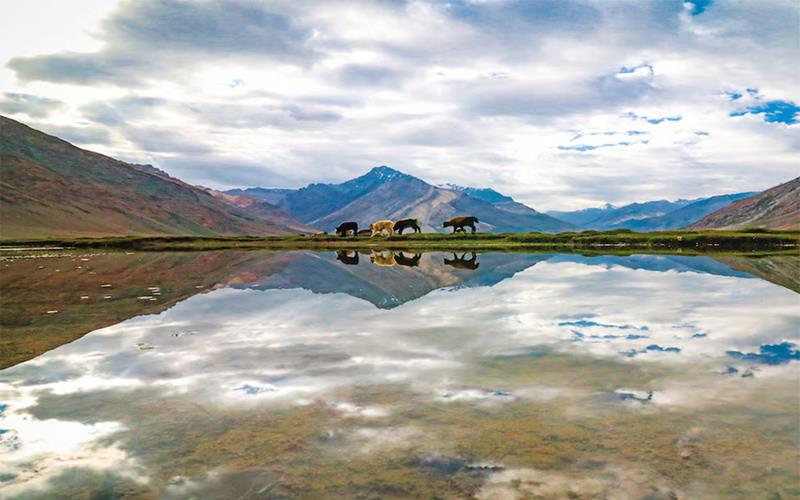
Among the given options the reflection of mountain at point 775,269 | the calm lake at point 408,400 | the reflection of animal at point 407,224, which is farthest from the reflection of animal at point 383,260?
the reflection of animal at point 407,224

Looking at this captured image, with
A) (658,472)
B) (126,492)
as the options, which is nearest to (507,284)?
(658,472)

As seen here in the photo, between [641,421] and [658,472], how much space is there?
182cm

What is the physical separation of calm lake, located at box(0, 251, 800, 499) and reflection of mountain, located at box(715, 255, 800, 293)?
650cm

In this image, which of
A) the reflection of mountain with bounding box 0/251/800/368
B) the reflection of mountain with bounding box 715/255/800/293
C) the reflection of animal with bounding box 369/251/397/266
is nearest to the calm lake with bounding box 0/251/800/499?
the reflection of mountain with bounding box 0/251/800/368

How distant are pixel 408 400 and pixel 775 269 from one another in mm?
32869

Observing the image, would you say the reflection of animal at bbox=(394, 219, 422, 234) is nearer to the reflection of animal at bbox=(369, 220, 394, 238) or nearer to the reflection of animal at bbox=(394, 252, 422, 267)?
the reflection of animal at bbox=(369, 220, 394, 238)

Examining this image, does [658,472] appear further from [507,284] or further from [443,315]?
[507,284]

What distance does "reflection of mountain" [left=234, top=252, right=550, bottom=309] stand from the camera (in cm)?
2602

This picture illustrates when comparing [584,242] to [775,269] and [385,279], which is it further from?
[385,279]

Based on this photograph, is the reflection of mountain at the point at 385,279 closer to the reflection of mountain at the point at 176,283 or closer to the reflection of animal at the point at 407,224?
the reflection of mountain at the point at 176,283

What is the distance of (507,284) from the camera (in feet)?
91.4

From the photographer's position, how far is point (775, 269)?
111 feet

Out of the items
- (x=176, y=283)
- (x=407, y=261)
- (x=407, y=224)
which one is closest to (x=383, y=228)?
(x=407, y=224)

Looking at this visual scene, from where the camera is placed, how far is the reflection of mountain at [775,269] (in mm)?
26484
